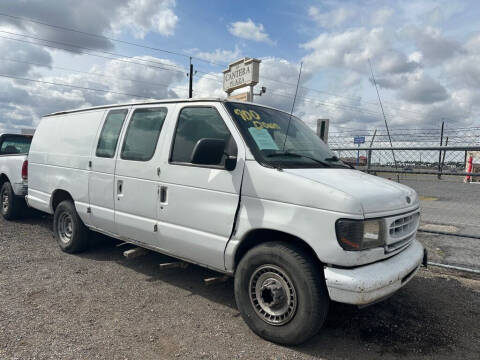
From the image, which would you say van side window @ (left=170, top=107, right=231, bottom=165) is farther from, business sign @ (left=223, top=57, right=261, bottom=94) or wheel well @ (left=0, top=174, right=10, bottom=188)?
business sign @ (left=223, top=57, right=261, bottom=94)

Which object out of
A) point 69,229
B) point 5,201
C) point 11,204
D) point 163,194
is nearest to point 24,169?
point 11,204

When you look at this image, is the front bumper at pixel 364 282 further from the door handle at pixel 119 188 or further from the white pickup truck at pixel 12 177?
the white pickup truck at pixel 12 177

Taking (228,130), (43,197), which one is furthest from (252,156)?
(43,197)

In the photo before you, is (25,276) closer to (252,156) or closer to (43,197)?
(43,197)

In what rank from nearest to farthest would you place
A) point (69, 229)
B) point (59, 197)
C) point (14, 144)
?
point (69, 229) → point (59, 197) → point (14, 144)

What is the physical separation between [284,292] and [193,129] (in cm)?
189

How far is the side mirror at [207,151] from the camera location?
2975 millimetres

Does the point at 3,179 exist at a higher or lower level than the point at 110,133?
lower

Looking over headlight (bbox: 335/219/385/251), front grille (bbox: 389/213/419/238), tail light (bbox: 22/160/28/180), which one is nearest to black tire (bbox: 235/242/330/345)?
headlight (bbox: 335/219/385/251)

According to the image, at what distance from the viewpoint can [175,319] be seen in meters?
3.33

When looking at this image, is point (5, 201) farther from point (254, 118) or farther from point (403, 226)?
point (403, 226)

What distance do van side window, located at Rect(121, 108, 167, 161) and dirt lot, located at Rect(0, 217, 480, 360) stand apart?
1586 mm

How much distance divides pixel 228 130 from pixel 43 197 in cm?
391

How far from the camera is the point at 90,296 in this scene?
3.77m
